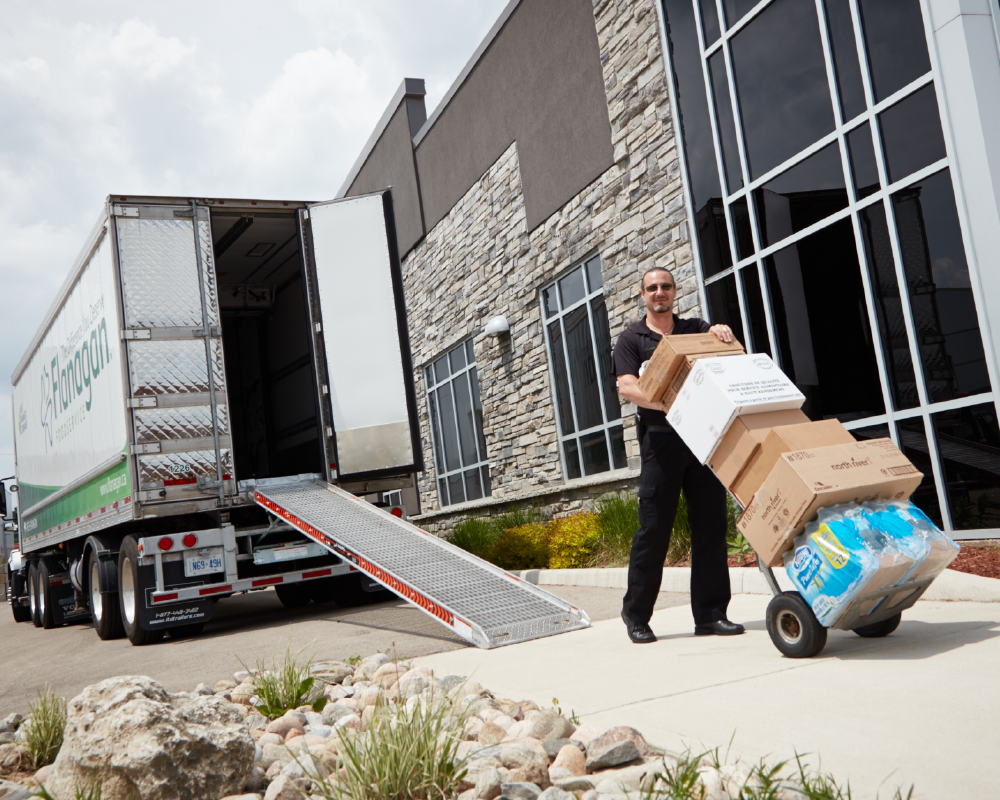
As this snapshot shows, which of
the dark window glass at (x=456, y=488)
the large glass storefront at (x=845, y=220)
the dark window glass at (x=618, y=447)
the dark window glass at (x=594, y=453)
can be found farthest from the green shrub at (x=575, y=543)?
the dark window glass at (x=456, y=488)

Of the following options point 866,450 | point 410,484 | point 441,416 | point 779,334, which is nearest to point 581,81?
point 779,334

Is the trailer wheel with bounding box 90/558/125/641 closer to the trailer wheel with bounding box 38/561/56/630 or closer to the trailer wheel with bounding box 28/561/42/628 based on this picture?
the trailer wheel with bounding box 38/561/56/630

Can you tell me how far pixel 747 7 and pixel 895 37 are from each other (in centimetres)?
199

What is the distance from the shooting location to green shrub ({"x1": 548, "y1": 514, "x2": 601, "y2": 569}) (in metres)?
9.26

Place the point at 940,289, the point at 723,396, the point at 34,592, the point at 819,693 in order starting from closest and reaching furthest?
the point at 819,693 < the point at 723,396 < the point at 940,289 < the point at 34,592

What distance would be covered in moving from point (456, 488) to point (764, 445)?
1222 cm

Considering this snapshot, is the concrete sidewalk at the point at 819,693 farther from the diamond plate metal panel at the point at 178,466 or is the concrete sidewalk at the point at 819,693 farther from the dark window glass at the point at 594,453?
the dark window glass at the point at 594,453

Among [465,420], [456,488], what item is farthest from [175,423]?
[456,488]

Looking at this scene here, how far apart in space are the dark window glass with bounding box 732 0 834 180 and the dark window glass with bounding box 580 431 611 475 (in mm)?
4077

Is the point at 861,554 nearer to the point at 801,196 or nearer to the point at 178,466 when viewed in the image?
the point at 801,196

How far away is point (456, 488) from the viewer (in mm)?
15828

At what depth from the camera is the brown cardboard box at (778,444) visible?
149 inches

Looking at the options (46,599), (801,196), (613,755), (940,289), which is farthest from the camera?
(46,599)

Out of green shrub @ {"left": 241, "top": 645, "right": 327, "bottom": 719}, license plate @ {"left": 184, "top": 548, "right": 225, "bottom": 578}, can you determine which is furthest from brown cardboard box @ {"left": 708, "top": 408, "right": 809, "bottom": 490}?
→ license plate @ {"left": 184, "top": 548, "right": 225, "bottom": 578}
